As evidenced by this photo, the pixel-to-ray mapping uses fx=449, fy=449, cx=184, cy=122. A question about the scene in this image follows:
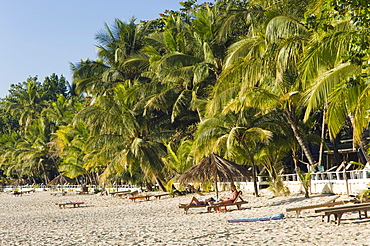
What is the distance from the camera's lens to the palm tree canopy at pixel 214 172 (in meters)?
14.3

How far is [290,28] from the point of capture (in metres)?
11.8

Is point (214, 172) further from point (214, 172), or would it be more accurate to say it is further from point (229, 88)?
Result: point (229, 88)

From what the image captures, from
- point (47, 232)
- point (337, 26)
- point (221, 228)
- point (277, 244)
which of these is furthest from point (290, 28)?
point (47, 232)

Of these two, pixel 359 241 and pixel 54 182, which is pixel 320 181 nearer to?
pixel 359 241

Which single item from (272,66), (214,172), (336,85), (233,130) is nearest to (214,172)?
(214,172)

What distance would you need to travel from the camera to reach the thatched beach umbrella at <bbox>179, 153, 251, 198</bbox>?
46.9 ft

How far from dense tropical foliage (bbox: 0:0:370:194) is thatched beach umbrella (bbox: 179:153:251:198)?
1316 mm

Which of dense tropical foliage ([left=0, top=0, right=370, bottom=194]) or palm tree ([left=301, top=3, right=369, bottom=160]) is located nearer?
palm tree ([left=301, top=3, right=369, bottom=160])

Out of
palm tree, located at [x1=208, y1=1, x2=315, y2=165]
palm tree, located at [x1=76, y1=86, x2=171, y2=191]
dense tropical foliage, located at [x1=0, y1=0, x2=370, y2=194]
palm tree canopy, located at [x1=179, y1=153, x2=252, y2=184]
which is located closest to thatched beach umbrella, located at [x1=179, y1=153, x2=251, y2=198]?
palm tree canopy, located at [x1=179, y1=153, x2=252, y2=184]

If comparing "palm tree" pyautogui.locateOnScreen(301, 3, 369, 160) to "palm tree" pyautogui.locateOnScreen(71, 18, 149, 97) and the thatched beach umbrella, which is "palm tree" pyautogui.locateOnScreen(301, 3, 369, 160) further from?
"palm tree" pyautogui.locateOnScreen(71, 18, 149, 97)

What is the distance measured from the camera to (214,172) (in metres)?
14.3

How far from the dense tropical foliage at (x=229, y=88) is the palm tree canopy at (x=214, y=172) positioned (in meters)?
1.32

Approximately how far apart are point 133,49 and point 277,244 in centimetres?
2300

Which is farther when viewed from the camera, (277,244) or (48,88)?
(48,88)
